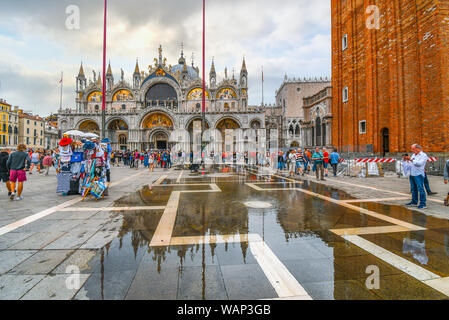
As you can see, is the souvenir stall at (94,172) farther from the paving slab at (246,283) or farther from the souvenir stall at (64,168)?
the paving slab at (246,283)

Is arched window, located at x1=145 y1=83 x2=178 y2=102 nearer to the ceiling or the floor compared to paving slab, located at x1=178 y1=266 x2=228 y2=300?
nearer to the ceiling

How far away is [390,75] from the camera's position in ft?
51.5

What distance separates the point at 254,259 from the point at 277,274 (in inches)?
16.8

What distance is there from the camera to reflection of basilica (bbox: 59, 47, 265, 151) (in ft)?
128

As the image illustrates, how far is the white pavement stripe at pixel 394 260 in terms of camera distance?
8.20 feet

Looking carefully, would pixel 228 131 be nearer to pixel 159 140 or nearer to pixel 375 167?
pixel 159 140

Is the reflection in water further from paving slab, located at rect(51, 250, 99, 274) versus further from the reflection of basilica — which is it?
the reflection of basilica

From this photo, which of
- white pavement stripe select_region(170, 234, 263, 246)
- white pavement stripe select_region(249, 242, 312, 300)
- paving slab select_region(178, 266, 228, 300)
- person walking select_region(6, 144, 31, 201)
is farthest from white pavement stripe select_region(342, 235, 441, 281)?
person walking select_region(6, 144, 31, 201)

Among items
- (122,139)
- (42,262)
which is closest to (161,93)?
(122,139)

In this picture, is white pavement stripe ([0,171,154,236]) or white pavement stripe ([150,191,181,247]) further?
white pavement stripe ([0,171,154,236])

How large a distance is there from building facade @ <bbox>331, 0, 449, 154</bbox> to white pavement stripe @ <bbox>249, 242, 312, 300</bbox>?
1486cm
